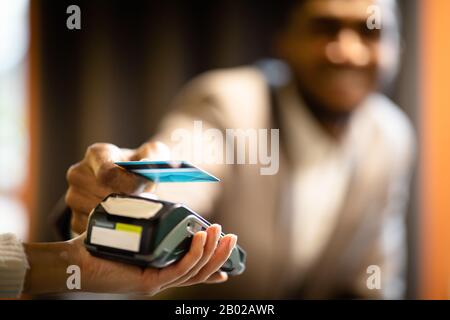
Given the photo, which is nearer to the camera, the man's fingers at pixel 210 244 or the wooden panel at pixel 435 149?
the man's fingers at pixel 210 244

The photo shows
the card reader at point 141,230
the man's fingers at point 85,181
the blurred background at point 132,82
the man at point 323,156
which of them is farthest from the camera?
the man at point 323,156

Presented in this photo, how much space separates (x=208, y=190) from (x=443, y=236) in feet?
1.97

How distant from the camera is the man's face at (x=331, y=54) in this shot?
42.2 inches

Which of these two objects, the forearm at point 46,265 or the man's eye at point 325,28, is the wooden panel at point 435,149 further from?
the forearm at point 46,265

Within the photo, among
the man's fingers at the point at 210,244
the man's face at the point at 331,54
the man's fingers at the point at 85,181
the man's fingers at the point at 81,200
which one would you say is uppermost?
the man's face at the point at 331,54

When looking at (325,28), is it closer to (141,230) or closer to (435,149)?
(435,149)

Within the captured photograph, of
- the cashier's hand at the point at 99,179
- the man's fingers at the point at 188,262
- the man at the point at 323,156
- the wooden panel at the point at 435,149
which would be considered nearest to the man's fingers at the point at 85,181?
the cashier's hand at the point at 99,179

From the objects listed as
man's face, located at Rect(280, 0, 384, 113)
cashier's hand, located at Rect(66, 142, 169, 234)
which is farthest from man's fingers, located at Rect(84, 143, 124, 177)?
man's face, located at Rect(280, 0, 384, 113)

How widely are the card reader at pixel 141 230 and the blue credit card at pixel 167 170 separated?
0.04 metres

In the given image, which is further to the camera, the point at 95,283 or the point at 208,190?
the point at 208,190

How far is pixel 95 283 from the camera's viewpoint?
781 mm

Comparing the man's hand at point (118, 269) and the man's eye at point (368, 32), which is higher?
the man's eye at point (368, 32)

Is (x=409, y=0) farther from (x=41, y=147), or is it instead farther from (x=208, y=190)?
(x=41, y=147)
